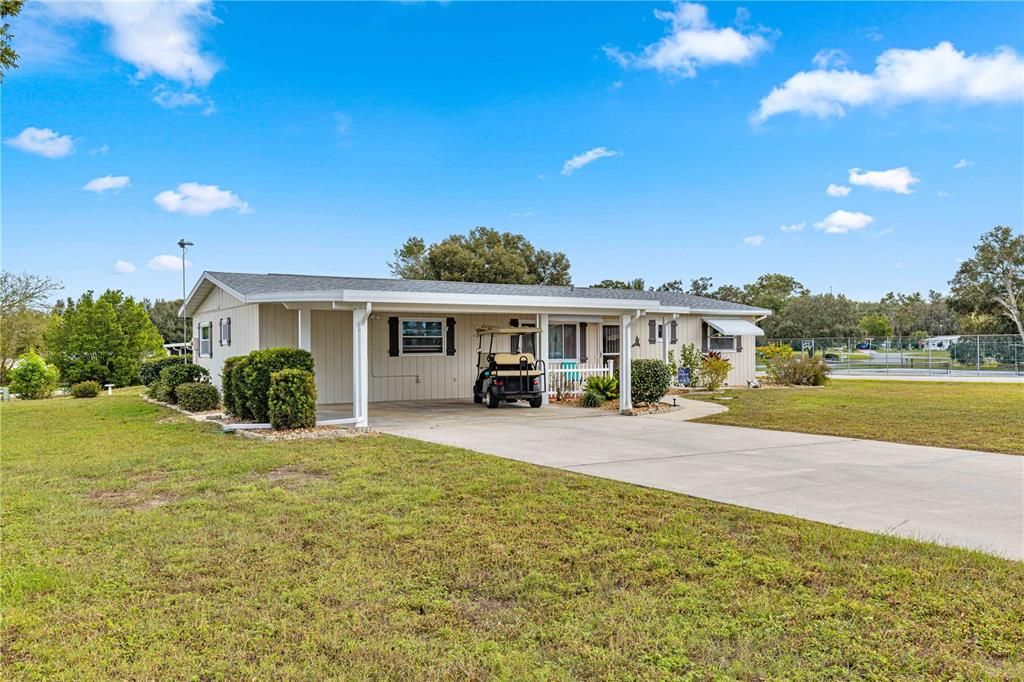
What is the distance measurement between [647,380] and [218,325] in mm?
10442

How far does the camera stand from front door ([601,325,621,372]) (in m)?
18.7

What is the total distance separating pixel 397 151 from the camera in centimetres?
2094

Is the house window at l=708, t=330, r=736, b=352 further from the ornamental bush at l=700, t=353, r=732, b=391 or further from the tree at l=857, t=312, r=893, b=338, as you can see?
the tree at l=857, t=312, r=893, b=338

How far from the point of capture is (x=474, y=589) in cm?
370

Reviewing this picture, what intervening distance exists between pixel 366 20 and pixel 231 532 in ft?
43.0

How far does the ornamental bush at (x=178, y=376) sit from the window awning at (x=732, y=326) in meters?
14.4

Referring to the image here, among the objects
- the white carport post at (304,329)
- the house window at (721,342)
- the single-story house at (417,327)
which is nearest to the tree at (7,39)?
the single-story house at (417,327)

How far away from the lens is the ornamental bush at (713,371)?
1898cm

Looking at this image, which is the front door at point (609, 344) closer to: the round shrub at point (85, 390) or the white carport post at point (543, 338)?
the white carport post at point (543, 338)

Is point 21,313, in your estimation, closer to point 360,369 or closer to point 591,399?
point 360,369

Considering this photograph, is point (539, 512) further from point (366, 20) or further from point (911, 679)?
point (366, 20)

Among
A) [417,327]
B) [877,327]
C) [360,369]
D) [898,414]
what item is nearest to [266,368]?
[360,369]

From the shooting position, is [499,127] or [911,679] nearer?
[911,679]

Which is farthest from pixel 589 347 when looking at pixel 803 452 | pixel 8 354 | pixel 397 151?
pixel 8 354
